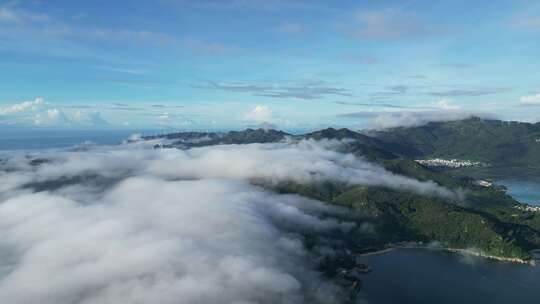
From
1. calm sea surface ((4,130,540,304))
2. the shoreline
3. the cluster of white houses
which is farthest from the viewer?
the cluster of white houses

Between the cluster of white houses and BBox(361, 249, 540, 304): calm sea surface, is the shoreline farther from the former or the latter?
the cluster of white houses

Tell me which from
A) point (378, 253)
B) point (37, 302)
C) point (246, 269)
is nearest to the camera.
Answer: point (37, 302)

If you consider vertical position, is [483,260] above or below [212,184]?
below

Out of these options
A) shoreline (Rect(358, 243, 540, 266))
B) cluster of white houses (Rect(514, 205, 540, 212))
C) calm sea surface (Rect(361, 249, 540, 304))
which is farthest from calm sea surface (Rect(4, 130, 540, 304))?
cluster of white houses (Rect(514, 205, 540, 212))

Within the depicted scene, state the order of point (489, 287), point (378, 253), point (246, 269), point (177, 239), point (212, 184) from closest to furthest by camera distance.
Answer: point (246, 269)
point (177, 239)
point (489, 287)
point (378, 253)
point (212, 184)

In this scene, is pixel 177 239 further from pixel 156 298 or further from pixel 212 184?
pixel 212 184

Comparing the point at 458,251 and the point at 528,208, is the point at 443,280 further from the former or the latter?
the point at 528,208

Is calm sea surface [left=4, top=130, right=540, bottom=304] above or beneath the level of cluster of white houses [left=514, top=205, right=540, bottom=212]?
beneath

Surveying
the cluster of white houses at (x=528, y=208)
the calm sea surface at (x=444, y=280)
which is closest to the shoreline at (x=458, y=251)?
the calm sea surface at (x=444, y=280)

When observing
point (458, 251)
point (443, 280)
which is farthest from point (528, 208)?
point (443, 280)

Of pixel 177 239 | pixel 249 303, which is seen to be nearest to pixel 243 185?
pixel 177 239

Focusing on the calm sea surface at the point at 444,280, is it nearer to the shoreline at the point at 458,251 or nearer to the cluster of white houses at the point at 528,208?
the shoreline at the point at 458,251
